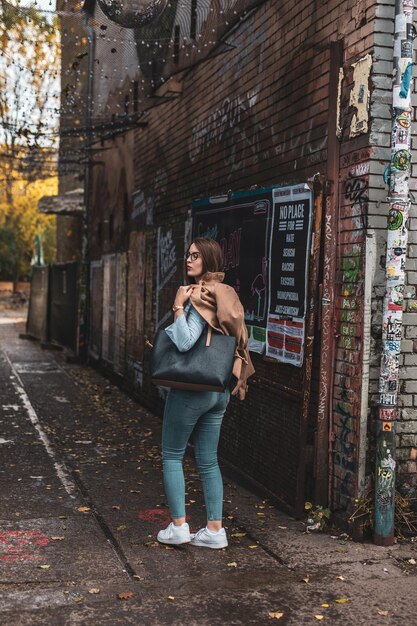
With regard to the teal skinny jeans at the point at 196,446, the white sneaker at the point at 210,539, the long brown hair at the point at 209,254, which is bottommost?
the white sneaker at the point at 210,539

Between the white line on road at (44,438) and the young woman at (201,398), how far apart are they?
161cm

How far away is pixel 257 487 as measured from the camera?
669 cm

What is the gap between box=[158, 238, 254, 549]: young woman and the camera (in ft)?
16.1

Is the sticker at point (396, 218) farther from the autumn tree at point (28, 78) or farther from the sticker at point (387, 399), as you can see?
the autumn tree at point (28, 78)

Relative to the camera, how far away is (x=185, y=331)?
4.82 m

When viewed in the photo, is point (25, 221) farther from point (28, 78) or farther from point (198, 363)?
point (198, 363)

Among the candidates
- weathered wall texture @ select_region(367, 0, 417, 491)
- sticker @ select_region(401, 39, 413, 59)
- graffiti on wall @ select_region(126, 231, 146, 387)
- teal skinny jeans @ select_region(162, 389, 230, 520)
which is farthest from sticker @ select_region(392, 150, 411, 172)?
graffiti on wall @ select_region(126, 231, 146, 387)

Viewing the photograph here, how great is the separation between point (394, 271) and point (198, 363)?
1.46 m

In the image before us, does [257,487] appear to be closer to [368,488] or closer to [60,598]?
[368,488]

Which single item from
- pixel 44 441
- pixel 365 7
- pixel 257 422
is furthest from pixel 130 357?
pixel 365 7

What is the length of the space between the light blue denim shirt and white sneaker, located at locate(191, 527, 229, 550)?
1.27 metres

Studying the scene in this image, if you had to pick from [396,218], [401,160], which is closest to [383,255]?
[396,218]

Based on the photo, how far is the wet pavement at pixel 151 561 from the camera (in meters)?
4.18

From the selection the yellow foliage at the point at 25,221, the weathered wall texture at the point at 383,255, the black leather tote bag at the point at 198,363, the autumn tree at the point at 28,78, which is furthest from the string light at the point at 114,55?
the yellow foliage at the point at 25,221
